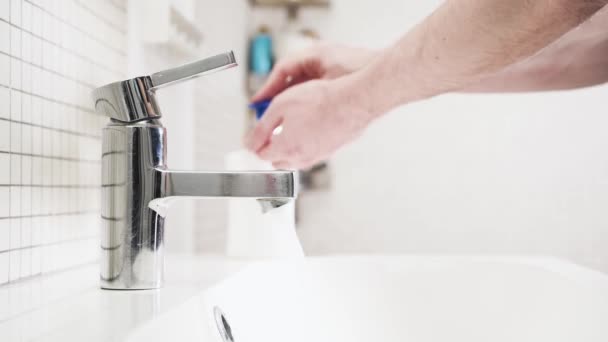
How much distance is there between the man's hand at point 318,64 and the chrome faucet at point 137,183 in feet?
1.03

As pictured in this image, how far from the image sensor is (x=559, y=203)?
1797 mm

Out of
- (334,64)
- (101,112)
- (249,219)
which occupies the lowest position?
(249,219)

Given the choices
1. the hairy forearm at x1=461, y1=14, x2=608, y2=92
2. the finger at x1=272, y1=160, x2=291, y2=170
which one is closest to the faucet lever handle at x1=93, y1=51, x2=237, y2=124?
the finger at x1=272, y1=160, x2=291, y2=170

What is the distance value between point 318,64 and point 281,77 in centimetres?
6

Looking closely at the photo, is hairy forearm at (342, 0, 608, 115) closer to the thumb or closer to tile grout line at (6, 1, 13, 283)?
the thumb

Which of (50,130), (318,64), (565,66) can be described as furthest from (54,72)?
(565,66)

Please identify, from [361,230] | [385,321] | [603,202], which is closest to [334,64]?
[385,321]

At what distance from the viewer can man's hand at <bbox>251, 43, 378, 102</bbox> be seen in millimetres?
831

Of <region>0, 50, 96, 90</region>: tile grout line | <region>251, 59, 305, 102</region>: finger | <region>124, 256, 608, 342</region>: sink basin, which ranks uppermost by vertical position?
<region>251, 59, 305, 102</region>: finger

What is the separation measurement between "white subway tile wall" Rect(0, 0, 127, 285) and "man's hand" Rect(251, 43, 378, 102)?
0.23 metres

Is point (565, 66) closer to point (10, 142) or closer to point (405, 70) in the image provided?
point (405, 70)

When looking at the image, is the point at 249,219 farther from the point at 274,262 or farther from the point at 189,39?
the point at 189,39

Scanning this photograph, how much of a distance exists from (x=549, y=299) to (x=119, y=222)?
0.46 meters

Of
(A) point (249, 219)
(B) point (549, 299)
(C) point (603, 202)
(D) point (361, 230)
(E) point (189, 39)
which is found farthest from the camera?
(D) point (361, 230)
